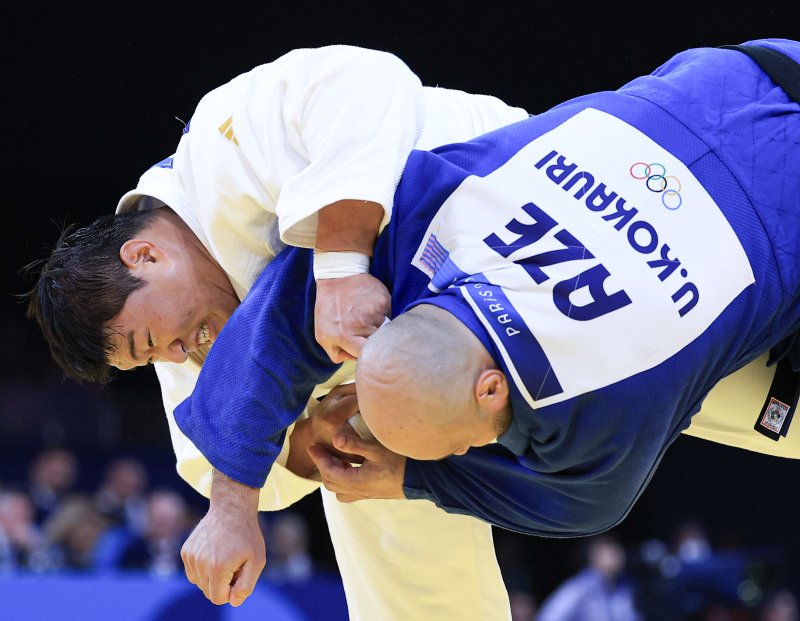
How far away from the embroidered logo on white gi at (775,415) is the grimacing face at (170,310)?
3.03 feet

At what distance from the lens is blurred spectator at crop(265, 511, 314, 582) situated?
4129mm

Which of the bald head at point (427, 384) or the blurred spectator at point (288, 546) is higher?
the bald head at point (427, 384)

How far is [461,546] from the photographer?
2.10m

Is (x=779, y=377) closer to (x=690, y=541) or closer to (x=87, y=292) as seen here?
(x=87, y=292)

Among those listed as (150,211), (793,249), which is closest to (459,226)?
(793,249)

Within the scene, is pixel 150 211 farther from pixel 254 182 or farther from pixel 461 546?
pixel 461 546

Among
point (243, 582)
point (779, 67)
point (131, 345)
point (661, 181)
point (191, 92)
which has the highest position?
point (779, 67)

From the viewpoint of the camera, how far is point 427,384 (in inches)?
51.6

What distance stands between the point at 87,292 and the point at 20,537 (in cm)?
235

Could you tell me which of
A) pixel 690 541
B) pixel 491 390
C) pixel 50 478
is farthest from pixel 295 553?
pixel 491 390

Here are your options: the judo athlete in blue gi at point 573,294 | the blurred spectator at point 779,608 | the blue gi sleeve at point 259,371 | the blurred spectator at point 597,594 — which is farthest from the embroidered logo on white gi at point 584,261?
the blurred spectator at point 779,608

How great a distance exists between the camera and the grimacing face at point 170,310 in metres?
1.85

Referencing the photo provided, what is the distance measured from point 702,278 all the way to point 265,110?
2.41ft

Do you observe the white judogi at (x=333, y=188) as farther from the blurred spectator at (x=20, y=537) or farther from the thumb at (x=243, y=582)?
the blurred spectator at (x=20, y=537)
